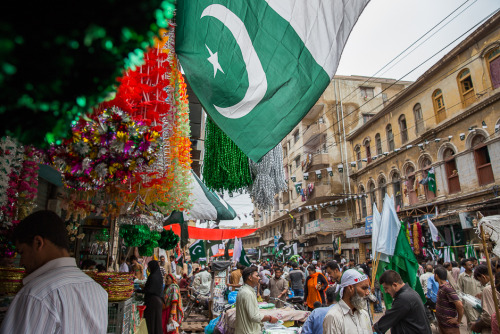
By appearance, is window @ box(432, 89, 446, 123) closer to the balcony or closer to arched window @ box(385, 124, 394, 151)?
arched window @ box(385, 124, 394, 151)

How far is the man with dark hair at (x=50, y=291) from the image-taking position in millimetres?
1600

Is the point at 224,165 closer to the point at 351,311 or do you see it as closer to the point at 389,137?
the point at 351,311

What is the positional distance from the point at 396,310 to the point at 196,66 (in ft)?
11.8

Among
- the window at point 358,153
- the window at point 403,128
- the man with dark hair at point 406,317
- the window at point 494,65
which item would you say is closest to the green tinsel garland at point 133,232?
the man with dark hair at point 406,317

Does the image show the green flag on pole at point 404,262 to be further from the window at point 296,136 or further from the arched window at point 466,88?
the window at point 296,136

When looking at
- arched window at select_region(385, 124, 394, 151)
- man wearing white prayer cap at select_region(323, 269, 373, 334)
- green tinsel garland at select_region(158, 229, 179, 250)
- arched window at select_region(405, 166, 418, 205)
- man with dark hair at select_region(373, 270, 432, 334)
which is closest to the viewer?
man wearing white prayer cap at select_region(323, 269, 373, 334)

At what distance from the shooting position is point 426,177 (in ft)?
64.8

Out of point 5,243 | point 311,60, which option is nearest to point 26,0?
point 311,60

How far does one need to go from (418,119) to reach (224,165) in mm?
20838

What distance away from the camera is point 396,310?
12.9ft

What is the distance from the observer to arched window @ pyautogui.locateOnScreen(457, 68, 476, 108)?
56.2ft

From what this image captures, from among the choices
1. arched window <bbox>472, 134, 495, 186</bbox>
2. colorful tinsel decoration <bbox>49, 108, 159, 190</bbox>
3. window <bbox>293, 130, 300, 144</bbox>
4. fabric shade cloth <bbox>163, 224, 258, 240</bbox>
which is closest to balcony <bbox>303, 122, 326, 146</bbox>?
window <bbox>293, 130, 300, 144</bbox>

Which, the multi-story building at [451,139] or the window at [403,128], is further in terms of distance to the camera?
the window at [403,128]

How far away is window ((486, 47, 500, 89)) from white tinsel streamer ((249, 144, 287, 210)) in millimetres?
15661
